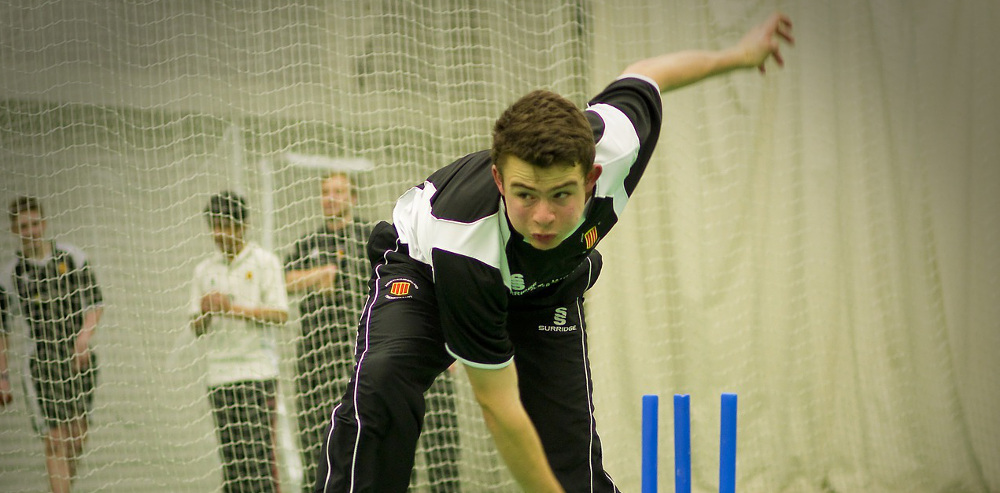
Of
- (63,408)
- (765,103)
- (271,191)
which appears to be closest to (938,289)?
(765,103)

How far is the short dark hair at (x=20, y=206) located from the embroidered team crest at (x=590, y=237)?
218 cm

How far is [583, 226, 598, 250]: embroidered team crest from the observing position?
1.56m

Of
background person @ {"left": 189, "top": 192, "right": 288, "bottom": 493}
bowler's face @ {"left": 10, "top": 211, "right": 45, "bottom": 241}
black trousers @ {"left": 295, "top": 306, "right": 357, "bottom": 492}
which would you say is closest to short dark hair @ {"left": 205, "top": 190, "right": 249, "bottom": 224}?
background person @ {"left": 189, "top": 192, "right": 288, "bottom": 493}

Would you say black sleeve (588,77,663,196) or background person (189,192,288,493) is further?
background person (189,192,288,493)

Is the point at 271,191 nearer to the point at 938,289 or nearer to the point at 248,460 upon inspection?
the point at 248,460

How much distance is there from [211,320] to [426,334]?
5.64 feet

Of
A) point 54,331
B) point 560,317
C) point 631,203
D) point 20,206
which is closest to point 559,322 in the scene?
point 560,317

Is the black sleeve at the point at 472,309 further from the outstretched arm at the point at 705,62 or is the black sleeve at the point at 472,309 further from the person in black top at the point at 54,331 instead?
the person in black top at the point at 54,331

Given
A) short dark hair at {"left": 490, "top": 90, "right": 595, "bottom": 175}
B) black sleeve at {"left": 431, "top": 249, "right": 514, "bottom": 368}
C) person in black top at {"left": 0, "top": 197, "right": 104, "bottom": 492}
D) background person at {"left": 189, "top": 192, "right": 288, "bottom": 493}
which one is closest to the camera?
short dark hair at {"left": 490, "top": 90, "right": 595, "bottom": 175}

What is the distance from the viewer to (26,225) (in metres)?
2.94

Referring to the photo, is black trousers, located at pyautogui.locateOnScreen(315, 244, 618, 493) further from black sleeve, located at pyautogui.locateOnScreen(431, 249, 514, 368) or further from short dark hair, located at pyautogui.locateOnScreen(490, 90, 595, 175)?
short dark hair, located at pyautogui.locateOnScreen(490, 90, 595, 175)

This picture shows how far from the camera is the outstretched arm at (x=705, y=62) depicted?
1.71 metres

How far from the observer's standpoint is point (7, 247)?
291 cm

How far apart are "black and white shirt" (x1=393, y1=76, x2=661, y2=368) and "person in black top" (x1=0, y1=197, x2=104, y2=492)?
1.77 metres
